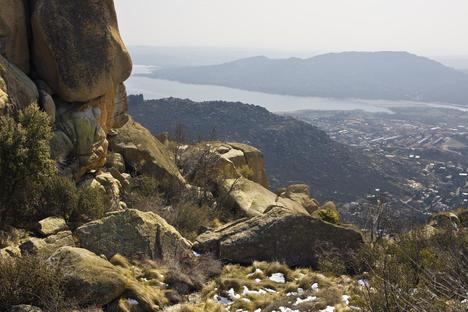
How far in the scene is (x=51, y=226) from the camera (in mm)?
14305

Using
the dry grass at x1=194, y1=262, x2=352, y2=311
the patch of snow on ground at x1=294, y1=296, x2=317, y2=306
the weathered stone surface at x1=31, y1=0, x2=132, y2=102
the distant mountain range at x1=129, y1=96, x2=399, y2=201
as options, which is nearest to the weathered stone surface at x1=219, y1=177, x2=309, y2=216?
the dry grass at x1=194, y1=262, x2=352, y2=311

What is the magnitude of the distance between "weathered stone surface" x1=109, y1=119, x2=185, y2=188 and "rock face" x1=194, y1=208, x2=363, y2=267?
6.85 meters

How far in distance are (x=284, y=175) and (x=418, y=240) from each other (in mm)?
110163

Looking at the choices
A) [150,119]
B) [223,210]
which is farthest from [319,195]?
[223,210]

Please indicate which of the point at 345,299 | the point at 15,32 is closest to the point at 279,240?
the point at 345,299

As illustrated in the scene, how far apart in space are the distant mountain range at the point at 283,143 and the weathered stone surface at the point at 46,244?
334 ft

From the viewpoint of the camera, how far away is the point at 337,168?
458ft

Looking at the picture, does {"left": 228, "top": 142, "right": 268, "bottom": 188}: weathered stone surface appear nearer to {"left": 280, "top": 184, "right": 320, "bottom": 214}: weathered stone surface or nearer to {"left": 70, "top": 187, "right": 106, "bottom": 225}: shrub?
{"left": 280, "top": 184, "right": 320, "bottom": 214}: weathered stone surface

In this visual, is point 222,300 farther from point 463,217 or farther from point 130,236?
point 463,217

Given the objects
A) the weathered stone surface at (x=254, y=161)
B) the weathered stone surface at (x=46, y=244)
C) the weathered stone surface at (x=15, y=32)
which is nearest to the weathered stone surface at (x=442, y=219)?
the weathered stone surface at (x=254, y=161)

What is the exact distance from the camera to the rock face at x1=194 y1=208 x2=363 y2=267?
17.5 meters

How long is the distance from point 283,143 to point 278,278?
138m

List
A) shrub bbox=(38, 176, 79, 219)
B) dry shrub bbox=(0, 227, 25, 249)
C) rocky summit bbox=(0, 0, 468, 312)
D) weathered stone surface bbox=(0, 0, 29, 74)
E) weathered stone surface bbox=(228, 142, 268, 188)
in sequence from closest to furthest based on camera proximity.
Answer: rocky summit bbox=(0, 0, 468, 312), dry shrub bbox=(0, 227, 25, 249), shrub bbox=(38, 176, 79, 219), weathered stone surface bbox=(0, 0, 29, 74), weathered stone surface bbox=(228, 142, 268, 188)

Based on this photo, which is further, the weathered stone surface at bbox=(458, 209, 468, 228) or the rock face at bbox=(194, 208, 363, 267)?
the weathered stone surface at bbox=(458, 209, 468, 228)
